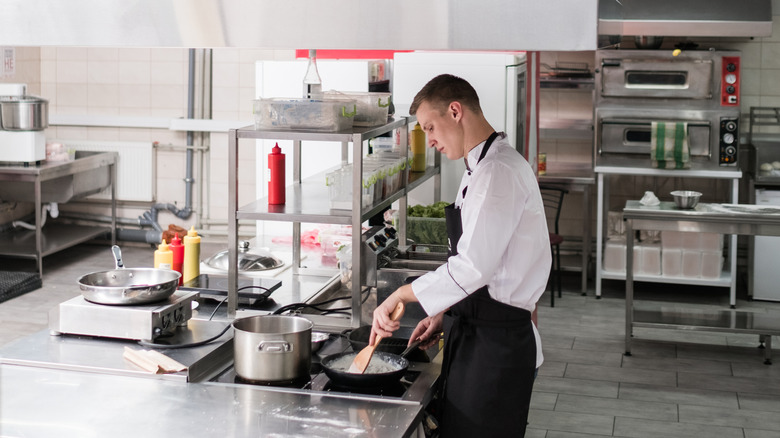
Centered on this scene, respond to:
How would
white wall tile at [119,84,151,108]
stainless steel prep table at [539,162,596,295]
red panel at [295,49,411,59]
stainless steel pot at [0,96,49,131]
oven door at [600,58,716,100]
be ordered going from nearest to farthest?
red panel at [295,49,411,59] → stainless steel pot at [0,96,49,131] → oven door at [600,58,716,100] → stainless steel prep table at [539,162,596,295] → white wall tile at [119,84,151,108]

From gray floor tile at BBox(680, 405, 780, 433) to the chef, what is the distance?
89.4 inches

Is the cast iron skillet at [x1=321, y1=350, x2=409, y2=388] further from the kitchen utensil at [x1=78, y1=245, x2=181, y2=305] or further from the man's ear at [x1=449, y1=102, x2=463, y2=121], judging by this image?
the man's ear at [x1=449, y1=102, x2=463, y2=121]

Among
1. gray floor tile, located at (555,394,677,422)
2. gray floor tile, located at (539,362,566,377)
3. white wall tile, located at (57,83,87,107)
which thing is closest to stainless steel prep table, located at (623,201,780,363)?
gray floor tile, located at (539,362,566,377)

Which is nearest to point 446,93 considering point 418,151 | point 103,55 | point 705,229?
point 418,151

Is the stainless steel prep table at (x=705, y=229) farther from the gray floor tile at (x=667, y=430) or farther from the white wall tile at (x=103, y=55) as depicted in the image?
the white wall tile at (x=103, y=55)

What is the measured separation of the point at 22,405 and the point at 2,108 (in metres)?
5.06

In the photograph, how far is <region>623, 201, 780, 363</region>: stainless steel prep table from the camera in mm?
5345

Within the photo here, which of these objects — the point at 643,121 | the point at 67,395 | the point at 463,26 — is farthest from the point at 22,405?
the point at 643,121

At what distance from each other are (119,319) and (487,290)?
1.10m

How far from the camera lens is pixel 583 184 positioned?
695 cm

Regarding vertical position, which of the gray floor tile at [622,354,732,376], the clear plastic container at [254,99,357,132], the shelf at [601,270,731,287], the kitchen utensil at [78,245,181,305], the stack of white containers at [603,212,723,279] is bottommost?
the gray floor tile at [622,354,732,376]

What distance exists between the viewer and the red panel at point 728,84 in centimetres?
682

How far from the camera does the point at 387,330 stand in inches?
100

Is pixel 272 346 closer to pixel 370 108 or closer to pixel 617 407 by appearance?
pixel 370 108
